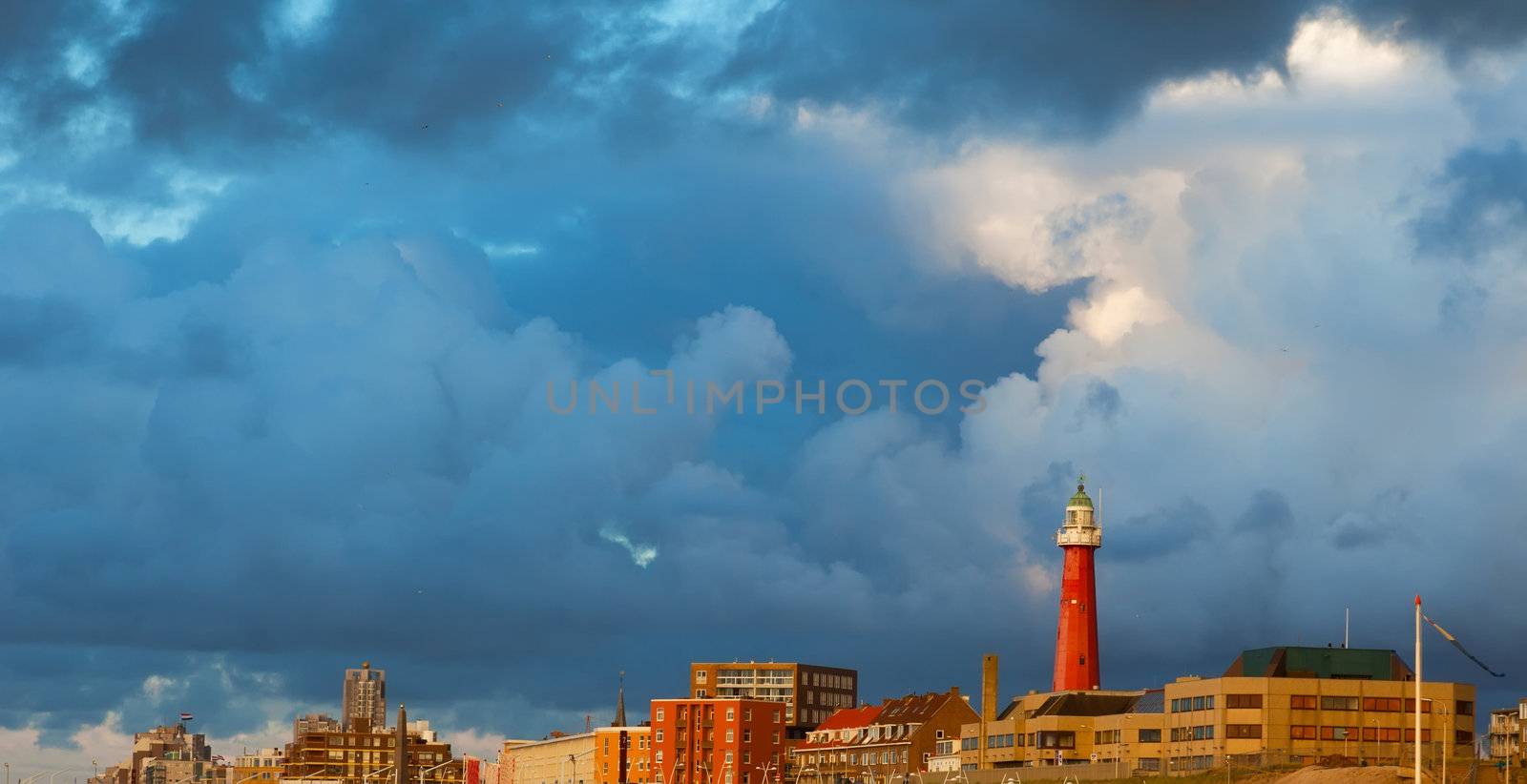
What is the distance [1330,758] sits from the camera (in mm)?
192500

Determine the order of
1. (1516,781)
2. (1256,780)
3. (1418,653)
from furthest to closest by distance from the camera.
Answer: (1256,780) < (1516,781) < (1418,653)

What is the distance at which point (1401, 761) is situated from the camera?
190125 millimetres

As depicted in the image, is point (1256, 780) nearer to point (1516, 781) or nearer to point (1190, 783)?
point (1190, 783)

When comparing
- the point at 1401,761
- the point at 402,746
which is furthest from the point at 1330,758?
the point at 402,746

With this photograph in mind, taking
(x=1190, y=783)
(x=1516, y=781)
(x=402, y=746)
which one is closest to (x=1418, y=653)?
(x=1516, y=781)

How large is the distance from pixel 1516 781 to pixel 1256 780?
22462 millimetres

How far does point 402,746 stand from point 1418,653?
10529cm

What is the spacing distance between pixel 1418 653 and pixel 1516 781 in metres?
74.6

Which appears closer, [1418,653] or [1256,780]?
[1418,653]

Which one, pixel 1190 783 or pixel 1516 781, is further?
pixel 1190 783

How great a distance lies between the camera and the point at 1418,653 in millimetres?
112688

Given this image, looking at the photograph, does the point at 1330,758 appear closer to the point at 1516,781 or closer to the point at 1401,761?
the point at 1401,761

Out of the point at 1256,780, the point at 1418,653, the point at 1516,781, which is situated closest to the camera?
the point at 1418,653

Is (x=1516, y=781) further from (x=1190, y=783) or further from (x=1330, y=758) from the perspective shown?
(x=1190, y=783)
